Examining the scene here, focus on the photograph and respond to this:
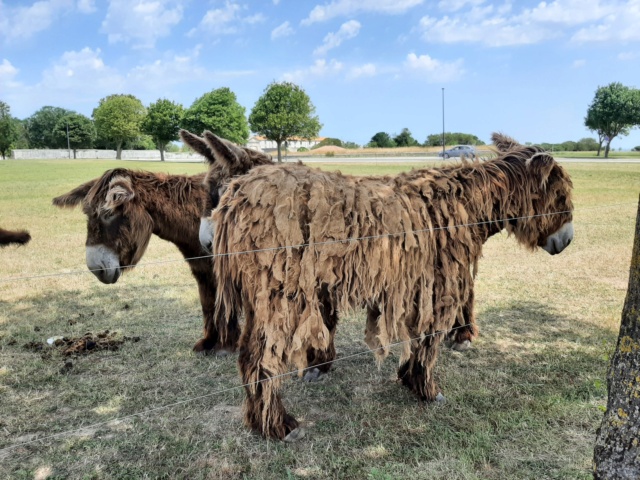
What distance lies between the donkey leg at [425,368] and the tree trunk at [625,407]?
4.68 ft

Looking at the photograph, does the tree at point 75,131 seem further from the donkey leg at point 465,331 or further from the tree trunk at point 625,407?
the tree trunk at point 625,407

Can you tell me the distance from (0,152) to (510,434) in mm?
82121

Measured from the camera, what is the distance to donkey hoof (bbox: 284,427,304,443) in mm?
3172

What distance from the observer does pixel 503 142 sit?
447 cm

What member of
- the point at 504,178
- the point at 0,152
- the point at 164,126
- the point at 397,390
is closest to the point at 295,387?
the point at 397,390

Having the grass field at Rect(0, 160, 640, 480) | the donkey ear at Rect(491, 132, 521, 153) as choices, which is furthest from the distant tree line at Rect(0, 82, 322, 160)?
the donkey ear at Rect(491, 132, 521, 153)

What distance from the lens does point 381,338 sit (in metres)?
3.19

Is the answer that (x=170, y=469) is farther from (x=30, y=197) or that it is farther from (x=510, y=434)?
(x=30, y=197)

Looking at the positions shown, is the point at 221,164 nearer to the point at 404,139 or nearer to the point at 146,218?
the point at 146,218

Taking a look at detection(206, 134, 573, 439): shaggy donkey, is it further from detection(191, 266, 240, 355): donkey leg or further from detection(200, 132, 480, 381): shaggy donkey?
detection(191, 266, 240, 355): donkey leg

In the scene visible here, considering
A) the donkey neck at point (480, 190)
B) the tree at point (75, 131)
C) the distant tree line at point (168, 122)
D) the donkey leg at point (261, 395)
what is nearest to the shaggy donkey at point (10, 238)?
the donkey leg at point (261, 395)

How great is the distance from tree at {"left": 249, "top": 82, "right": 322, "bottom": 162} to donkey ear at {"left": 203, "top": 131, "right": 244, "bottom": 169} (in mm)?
35199

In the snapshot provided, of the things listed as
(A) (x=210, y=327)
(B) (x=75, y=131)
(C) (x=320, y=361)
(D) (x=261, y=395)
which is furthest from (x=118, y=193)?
(B) (x=75, y=131)

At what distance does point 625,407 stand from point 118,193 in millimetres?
4068
